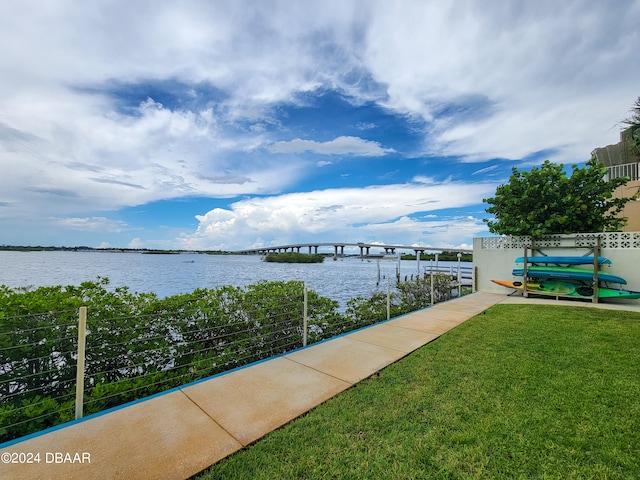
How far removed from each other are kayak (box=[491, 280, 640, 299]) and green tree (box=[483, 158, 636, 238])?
5.46ft

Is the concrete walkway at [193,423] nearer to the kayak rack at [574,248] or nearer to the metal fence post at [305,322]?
the metal fence post at [305,322]

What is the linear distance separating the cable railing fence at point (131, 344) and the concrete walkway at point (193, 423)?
0.89 ft

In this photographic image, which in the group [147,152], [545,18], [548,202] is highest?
[545,18]

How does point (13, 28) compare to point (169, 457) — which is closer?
point (169, 457)

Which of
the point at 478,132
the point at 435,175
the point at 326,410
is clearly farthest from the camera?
the point at 435,175

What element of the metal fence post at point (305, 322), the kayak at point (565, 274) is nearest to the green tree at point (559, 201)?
the kayak at point (565, 274)

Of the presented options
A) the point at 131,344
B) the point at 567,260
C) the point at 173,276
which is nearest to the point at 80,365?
the point at 131,344

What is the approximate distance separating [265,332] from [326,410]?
1834mm

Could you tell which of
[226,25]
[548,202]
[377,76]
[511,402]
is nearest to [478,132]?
[548,202]

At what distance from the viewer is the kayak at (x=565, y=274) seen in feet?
26.7

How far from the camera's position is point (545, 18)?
22.1 feet

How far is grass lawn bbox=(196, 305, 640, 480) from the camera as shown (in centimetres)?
179

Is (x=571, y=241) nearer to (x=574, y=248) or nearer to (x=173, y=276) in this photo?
(x=574, y=248)

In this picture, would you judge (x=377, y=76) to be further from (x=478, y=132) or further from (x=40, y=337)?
(x=40, y=337)
